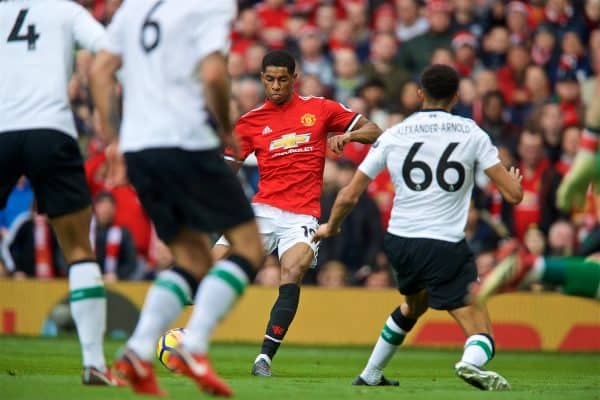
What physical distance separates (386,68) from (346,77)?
23.5 inches

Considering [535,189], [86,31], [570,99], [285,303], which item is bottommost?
[535,189]

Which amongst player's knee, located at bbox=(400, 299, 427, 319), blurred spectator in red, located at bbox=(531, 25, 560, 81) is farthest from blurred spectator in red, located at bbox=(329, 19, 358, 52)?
player's knee, located at bbox=(400, 299, 427, 319)

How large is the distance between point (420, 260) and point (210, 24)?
8.55ft

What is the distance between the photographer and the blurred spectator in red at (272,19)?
20562 millimetres

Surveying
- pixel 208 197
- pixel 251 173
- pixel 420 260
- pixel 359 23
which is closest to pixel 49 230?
pixel 251 173

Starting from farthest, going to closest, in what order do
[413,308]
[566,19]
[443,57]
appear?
[566,19], [443,57], [413,308]

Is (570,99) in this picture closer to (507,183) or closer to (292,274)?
(292,274)

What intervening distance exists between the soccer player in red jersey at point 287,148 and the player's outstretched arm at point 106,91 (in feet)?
12.0

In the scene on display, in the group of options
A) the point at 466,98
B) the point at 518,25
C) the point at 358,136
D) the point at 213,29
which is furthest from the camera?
the point at 518,25

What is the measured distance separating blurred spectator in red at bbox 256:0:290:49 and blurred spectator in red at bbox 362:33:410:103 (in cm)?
A: 180

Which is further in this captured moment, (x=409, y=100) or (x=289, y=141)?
(x=409, y=100)

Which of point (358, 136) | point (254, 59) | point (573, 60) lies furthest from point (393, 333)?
point (254, 59)

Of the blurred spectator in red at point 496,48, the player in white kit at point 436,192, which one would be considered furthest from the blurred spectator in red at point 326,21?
the player in white kit at point 436,192

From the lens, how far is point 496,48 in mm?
18812
